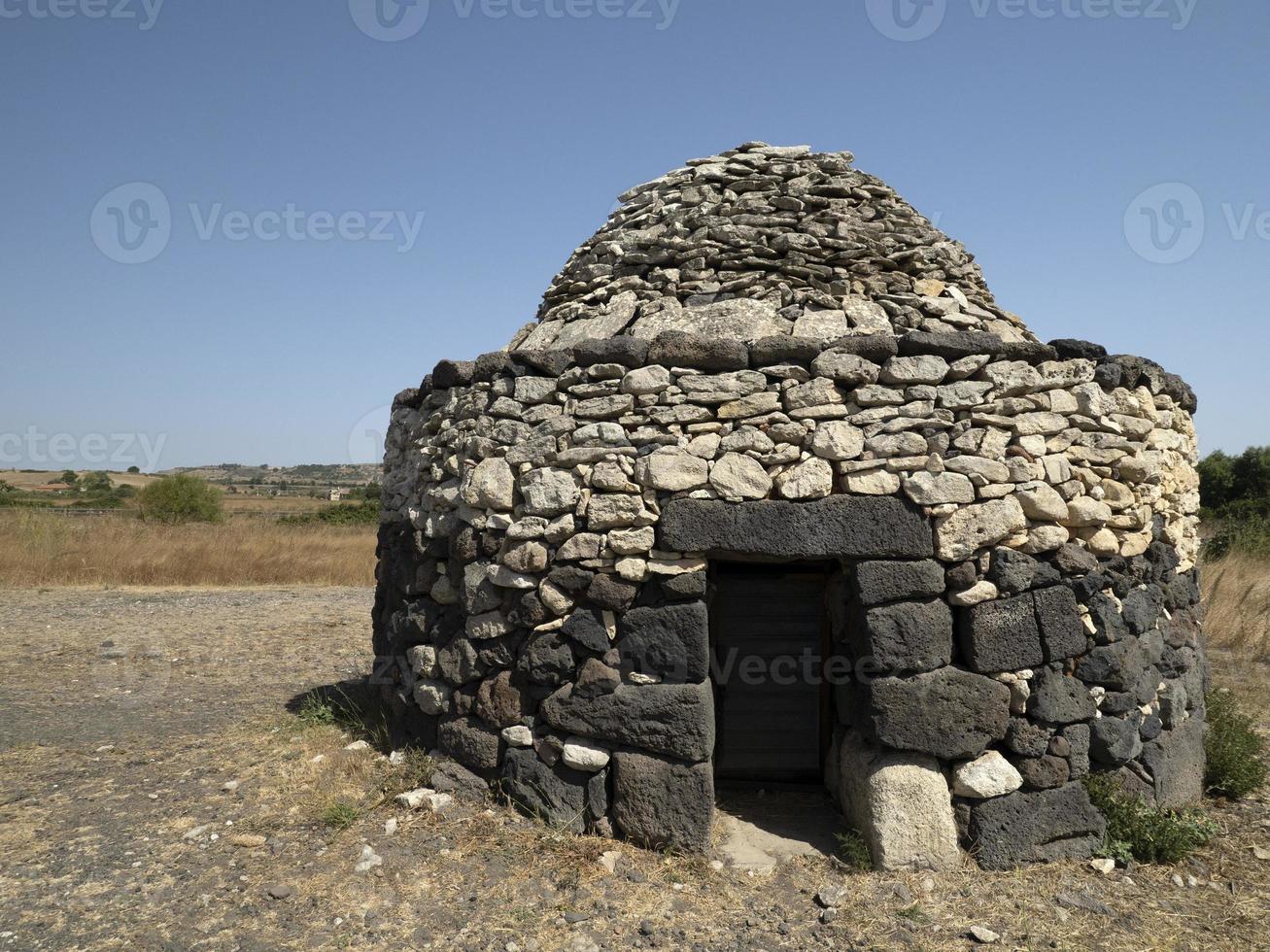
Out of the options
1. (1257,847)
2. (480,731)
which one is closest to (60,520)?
(480,731)

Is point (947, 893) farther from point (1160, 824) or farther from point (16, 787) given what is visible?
point (16, 787)

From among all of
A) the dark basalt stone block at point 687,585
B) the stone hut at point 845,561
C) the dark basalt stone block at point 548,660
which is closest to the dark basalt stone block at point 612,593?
the stone hut at point 845,561

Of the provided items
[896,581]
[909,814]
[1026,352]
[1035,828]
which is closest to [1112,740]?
[1035,828]

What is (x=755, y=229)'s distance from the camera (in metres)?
5.11

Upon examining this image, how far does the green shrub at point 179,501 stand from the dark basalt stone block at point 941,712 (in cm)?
2115

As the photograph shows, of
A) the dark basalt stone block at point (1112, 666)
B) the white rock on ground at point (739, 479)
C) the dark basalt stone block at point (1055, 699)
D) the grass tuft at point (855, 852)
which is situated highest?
the white rock on ground at point (739, 479)

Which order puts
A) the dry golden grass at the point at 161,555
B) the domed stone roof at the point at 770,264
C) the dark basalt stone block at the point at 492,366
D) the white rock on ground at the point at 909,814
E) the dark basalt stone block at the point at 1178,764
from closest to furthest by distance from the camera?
the white rock on ground at the point at 909,814 < the dark basalt stone block at the point at 1178,764 < the dark basalt stone block at the point at 492,366 < the domed stone roof at the point at 770,264 < the dry golden grass at the point at 161,555

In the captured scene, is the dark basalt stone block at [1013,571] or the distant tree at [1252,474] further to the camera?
the distant tree at [1252,474]

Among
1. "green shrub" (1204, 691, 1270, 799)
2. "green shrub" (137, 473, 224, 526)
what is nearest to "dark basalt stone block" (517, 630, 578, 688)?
"green shrub" (1204, 691, 1270, 799)

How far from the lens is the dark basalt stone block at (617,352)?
14.2 ft

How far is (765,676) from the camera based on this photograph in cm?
553

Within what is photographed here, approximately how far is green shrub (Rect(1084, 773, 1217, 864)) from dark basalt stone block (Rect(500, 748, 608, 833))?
8.24 feet

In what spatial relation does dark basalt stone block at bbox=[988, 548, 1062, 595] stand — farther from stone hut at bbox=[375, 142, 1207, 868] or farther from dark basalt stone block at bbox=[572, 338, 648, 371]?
dark basalt stone block at bbox=[572, 338, 648, 371]

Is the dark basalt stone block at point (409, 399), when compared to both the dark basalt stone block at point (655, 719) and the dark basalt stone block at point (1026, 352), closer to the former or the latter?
the dark basalt stone block at point (655, 719)
